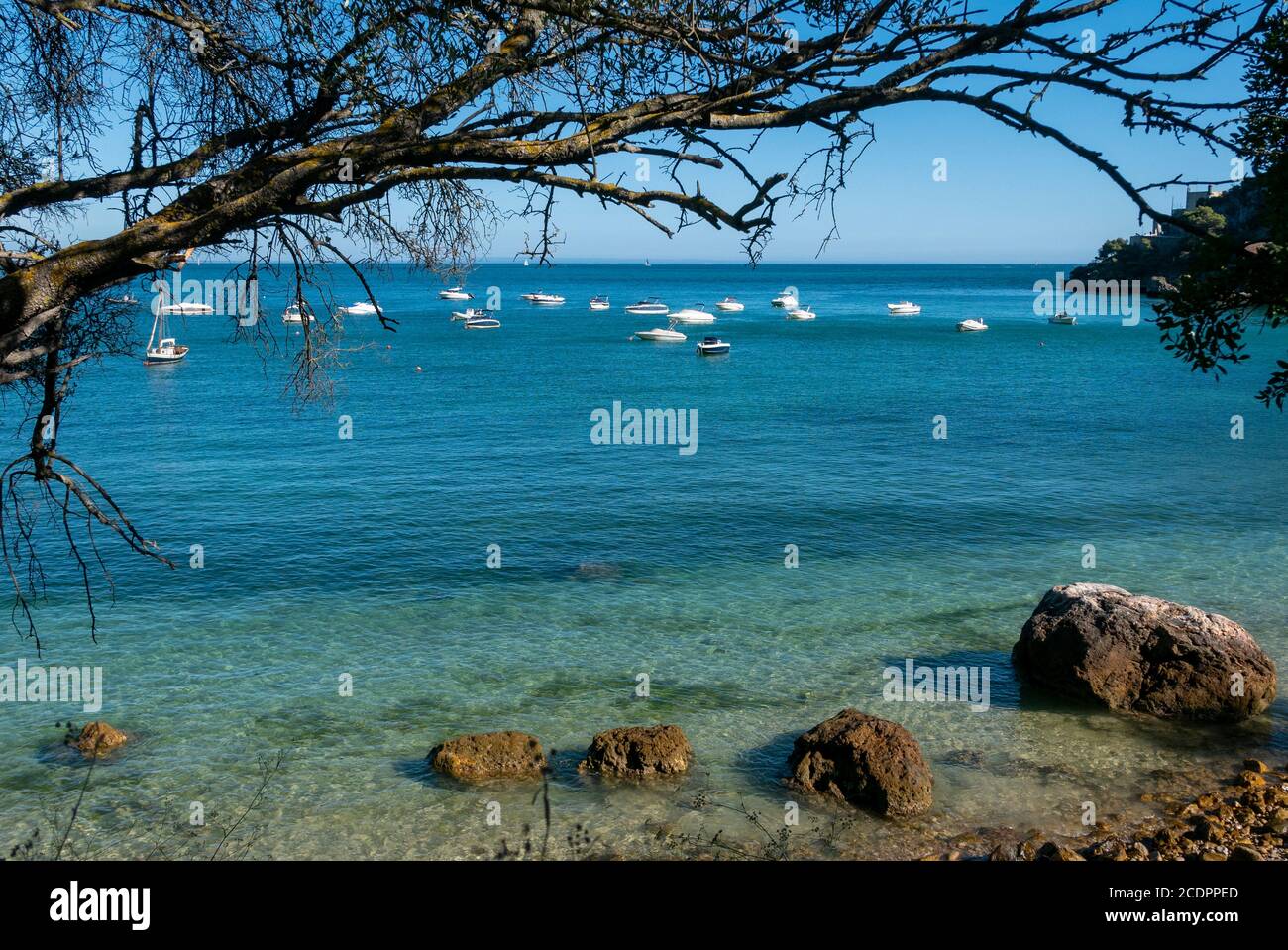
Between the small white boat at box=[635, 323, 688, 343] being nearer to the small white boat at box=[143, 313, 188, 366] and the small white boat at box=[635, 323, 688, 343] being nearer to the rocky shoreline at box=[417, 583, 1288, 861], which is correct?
the small white boat at box=[143, 313, 188, 366]

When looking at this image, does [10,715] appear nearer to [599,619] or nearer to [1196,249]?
[599,619]

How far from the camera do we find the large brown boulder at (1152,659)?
1402 centimetres

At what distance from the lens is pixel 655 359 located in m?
75.9

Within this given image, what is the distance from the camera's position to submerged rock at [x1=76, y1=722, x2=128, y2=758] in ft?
45.4

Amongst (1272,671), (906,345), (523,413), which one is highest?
(906,345)

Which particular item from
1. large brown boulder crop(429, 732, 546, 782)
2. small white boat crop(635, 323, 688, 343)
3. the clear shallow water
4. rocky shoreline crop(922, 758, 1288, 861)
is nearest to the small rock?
rocky shoreline crop(922, 758, 1288, 861)

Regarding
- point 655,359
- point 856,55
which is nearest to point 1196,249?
point 856,55

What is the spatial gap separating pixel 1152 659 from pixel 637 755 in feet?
25.9

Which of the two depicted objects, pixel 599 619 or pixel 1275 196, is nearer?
pixel 1275 196

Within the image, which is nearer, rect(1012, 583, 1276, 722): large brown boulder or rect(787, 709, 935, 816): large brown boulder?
rect(787, 709, 935, 816): large brown boulder

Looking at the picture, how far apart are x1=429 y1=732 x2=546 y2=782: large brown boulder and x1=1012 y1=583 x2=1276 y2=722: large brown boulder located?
821cm

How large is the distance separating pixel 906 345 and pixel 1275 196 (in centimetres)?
8311

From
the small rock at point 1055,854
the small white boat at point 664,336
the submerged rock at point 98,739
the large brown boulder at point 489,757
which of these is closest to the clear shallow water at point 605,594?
the submerged rock at point 98,739

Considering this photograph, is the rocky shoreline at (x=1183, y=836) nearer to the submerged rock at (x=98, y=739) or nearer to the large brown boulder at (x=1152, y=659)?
the large brown boulder at (x=1152, y=659)
